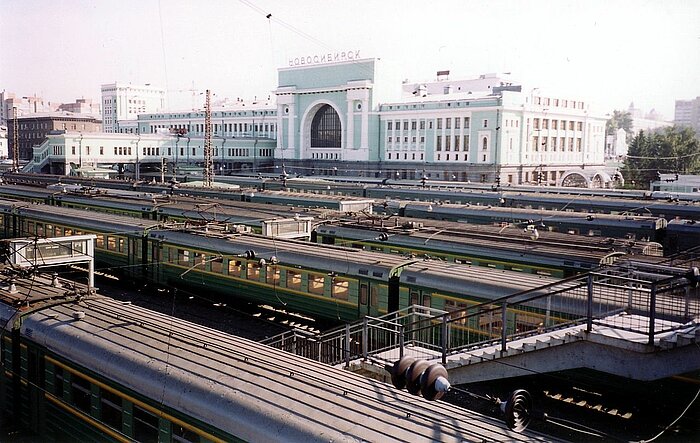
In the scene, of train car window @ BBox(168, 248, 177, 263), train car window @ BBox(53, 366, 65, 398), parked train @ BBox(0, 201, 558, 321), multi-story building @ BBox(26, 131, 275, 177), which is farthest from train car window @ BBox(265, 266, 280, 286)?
multi-story building @ BBox(26, 131, 275, 177)

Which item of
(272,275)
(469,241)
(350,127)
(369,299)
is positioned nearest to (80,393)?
(369,299)

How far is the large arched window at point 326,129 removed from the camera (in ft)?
307

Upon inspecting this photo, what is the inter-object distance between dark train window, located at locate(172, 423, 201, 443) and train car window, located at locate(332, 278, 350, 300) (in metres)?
10.9

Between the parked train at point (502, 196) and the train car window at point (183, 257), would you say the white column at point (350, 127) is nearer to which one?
the parked train at point (502, 196)

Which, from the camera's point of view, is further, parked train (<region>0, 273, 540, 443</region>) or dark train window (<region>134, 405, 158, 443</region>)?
dark train window (<region>134, 405, 158, 443</region>)

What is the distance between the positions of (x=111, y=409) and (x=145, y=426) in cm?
110

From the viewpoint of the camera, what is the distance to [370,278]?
20.1 meters

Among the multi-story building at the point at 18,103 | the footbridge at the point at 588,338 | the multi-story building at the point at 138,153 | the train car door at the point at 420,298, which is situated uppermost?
the multi-story building at the point at 18,103

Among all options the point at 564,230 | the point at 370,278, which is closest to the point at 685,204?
the point at 564,230

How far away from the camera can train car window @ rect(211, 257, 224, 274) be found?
81.0ft

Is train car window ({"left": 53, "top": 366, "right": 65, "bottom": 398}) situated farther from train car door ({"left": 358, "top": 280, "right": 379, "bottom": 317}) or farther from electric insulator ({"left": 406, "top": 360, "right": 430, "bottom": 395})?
train car door ({"left": 358, "top": 280, "right": 379, "bottom": 317})

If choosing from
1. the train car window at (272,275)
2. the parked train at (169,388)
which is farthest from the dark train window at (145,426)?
the train car window at (272,275)

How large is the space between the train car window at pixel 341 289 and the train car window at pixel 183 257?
26.1 ft

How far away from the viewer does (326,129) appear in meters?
94.9
